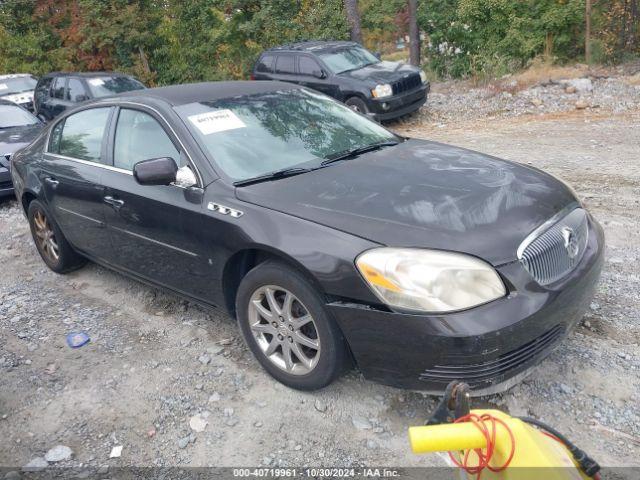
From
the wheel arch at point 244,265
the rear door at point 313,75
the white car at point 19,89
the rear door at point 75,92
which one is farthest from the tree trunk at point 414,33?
the wheel arch at point 244,265

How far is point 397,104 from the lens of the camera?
38.0 ft

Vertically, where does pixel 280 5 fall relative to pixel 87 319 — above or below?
above

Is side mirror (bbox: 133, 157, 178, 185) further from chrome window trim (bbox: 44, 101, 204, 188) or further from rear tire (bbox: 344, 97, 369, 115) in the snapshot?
rear tire (bbox: 344, 97, 369, 115)

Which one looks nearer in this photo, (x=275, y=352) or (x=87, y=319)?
(x=275, y=352)

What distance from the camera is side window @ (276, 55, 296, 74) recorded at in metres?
12.7

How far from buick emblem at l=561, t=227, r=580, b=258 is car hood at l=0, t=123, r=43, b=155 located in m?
7.88

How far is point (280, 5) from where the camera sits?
19578 millimetres

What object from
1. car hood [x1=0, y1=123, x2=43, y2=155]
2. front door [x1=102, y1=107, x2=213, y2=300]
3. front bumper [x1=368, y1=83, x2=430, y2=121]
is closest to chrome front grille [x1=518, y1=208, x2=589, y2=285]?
front door [x1=102, y1=107, x2=213, y2=300]

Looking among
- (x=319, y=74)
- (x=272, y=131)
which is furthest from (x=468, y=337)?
(x=319, y=74)

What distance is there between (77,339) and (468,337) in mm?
2813

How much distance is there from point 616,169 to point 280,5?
15.0 metres

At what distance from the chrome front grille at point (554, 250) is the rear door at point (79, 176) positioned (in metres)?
2.96

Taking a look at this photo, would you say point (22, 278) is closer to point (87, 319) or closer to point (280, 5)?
point (87, 319)

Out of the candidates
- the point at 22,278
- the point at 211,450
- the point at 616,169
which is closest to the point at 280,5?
the point at 616,169
